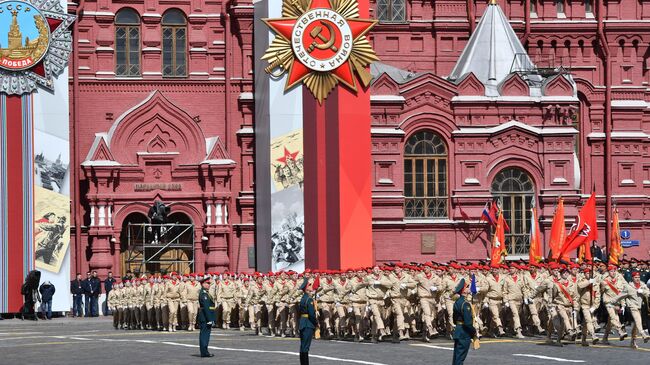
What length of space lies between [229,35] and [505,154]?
986cm

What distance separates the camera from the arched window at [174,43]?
171ft

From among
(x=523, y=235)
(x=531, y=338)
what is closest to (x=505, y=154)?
(x=523, y=235)

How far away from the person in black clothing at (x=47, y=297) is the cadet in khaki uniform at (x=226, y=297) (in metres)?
8.71

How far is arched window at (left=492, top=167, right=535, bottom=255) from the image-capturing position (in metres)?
51.0

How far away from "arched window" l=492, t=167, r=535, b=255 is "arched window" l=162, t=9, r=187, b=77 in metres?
11.0

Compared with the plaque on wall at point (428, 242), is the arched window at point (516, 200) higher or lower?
higher

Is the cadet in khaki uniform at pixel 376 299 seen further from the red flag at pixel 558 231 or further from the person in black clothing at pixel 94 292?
the person in black clothing at pixel 94 292

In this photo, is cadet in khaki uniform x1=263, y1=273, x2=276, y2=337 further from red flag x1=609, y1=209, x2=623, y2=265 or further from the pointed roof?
the pointed roof

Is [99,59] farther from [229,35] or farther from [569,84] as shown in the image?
[569,84]

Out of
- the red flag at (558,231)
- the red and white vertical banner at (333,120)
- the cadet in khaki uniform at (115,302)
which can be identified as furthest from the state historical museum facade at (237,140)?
the red and white vertical banner at (333,120)

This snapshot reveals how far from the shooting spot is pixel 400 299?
34.0 m

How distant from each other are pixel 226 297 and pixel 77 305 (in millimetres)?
9755

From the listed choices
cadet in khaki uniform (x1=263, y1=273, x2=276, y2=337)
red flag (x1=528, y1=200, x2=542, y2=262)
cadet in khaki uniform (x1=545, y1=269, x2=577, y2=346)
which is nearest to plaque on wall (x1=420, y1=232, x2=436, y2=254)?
red flag (x1=528, y1=200, x2=542, y2=262)

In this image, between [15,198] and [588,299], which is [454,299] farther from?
[15,198]
